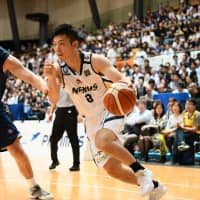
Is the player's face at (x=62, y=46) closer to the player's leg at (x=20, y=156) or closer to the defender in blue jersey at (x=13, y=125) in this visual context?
the defender in blue jersey at (x=13, y=125)

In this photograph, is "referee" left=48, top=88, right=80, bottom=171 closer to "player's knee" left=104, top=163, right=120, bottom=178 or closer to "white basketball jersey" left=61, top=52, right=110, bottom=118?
"white basketball jersey" left=61, top=52, right=110, bottom=118

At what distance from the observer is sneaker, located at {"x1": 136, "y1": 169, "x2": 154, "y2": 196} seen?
3967mm

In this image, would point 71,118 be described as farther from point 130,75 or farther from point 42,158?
point 130,75

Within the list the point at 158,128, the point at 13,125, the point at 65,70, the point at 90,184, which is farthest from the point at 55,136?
the point at 65,70

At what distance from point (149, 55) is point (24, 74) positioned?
13173mm

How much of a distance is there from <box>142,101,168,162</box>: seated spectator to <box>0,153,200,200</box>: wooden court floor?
633 mm

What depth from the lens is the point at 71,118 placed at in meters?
8.23

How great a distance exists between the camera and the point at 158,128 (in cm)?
926

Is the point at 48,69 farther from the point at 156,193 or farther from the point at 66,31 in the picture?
the point at 156,193

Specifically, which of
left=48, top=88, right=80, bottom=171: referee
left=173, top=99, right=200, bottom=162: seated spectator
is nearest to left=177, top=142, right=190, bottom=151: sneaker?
left=173, top=99, right=200, bottom=162: seated spectator

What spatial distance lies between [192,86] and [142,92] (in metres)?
2.42

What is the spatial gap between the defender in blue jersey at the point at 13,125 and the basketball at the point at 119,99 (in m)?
0.59

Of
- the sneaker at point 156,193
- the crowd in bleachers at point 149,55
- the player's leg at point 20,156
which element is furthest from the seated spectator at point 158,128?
the sneaker at point 156,193

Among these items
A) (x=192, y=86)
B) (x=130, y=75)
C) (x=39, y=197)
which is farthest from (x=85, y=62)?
(x=130, y=75)
